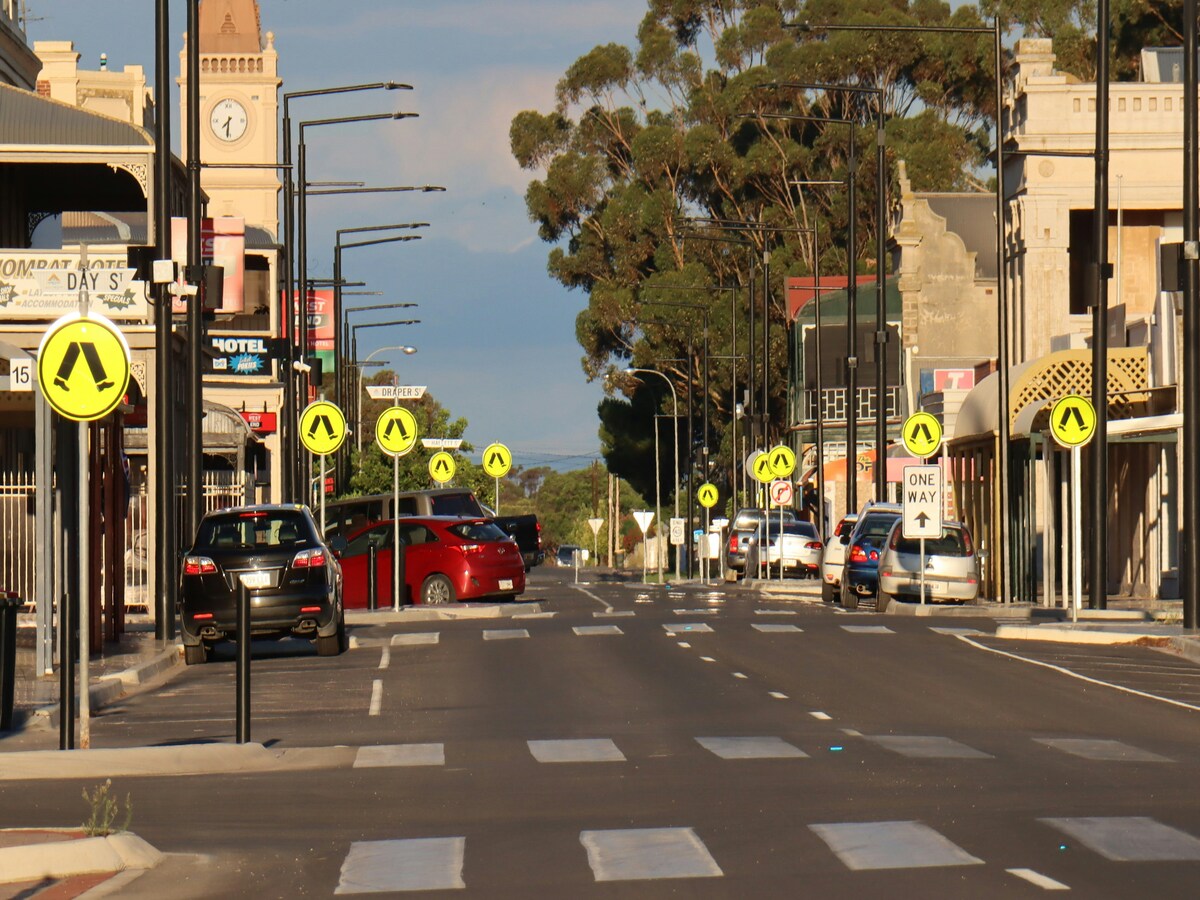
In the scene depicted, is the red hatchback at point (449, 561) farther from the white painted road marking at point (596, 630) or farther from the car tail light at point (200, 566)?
the car tail light at point (200, 566)

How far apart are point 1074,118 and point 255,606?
112 feet

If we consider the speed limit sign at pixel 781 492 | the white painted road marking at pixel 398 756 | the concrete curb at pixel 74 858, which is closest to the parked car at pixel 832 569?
the speed limit sign at pixel 781 492

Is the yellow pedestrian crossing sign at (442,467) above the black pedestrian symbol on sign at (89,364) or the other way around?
the other way around

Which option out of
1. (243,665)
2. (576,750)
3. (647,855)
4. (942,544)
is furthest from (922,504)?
(647,855)

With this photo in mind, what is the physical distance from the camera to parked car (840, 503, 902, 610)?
38.3m

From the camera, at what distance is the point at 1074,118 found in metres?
53.2

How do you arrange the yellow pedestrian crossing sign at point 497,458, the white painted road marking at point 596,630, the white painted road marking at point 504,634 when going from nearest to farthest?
the white painted road marking at point 504,634 → the white painted road marking at point 596,630 → the yellow pedestrian crossing sign at point 497,458

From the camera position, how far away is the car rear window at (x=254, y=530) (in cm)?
2489

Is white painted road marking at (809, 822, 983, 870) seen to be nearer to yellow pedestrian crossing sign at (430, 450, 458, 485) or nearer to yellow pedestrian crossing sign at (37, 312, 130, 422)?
yellow pedestrian crossing sign at (37, 312, 130, 422)

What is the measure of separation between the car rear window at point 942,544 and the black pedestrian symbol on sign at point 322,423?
9.66m

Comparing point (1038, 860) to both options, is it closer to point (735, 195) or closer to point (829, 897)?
point (829, 897)

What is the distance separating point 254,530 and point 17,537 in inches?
171

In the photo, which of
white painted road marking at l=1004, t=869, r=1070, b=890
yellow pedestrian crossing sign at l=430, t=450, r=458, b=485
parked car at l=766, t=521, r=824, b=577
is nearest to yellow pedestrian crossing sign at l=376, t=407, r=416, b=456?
yellow pedestrian crossing sign at l=430, t=450, r=458, b=485

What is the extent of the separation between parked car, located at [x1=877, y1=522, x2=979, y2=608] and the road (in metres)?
10.8
